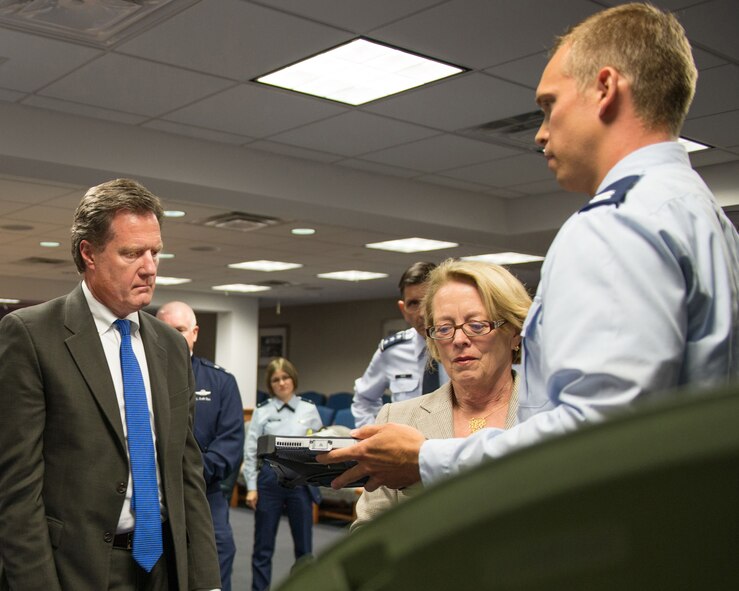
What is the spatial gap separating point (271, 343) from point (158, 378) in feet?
55.6

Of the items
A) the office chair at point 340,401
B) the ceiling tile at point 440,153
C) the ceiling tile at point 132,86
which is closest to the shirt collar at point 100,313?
the ceiling tile at point 132,86

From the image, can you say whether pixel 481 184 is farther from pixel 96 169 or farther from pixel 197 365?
pixel 197 365

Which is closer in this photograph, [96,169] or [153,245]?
[153,245]

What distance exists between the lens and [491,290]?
78.8 inches

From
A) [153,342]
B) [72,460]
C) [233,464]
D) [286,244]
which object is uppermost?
[286,244]

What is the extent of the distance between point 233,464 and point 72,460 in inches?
89.6

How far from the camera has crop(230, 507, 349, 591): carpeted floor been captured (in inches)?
231

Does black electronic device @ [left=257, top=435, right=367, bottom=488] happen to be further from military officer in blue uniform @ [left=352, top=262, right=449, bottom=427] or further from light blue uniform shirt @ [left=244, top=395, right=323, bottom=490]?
light blue uniform shirt @ [left=244, top=395, right=323, bottom=490]

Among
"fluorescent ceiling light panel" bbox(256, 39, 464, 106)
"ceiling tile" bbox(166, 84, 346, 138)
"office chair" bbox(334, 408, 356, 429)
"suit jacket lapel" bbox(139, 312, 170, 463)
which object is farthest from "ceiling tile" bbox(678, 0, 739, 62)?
"office chair" bbox(334, 408, 356, 429)

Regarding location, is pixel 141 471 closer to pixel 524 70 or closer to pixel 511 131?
pixel 524 70

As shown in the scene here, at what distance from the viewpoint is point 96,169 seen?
5.48 metres

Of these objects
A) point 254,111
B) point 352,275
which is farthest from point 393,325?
point 254,111

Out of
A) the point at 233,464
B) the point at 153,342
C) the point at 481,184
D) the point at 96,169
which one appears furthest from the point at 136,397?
the point at 481,184

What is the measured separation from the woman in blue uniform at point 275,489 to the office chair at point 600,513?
4572mm
